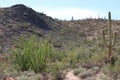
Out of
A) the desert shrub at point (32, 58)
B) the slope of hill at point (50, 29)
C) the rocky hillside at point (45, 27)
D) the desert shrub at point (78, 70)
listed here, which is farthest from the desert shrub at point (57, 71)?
the rocky hillside at point (45, 27)

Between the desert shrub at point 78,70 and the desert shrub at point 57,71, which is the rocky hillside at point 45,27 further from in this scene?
the desert shrub at point 78,70

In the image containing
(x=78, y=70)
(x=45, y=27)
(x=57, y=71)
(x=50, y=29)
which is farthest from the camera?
(x=45, y=27)

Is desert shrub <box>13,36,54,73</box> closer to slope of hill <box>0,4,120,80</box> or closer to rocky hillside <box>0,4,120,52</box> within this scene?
slope of hill <box>0,4,120,80</box>

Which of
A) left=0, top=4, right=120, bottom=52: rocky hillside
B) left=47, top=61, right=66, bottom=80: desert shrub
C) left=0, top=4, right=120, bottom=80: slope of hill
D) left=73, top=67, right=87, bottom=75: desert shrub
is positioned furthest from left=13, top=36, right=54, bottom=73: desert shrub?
left=0, top=4, right=120, bottom=52: rocky hillside

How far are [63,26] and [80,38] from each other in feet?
12.3

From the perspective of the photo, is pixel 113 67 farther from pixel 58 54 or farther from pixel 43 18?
pixel 43 18

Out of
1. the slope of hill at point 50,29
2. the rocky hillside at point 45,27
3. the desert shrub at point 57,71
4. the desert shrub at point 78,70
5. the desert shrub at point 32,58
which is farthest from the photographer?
the rocky hillside at point 45,27

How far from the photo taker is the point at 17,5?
37.8 m

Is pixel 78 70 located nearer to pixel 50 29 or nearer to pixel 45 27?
pixel 50 29

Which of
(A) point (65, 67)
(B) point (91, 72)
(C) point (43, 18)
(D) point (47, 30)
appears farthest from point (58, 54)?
(C) point (43, 18)

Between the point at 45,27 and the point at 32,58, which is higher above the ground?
the point at 45,27

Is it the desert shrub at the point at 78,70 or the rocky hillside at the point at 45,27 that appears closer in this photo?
the desert shrub at the point at 78,70

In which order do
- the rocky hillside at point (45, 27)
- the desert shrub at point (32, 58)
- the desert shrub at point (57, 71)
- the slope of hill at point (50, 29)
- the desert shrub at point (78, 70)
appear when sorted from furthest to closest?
the rocky hillside at point (45, 27) → the slope of hill at point (50, 29) → the desert shrub at point (32, 58) → the desert shrub at point (78, 70) → the desert shrub at point (57, 71)

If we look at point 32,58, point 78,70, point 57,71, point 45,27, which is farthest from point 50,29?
point 57,71
